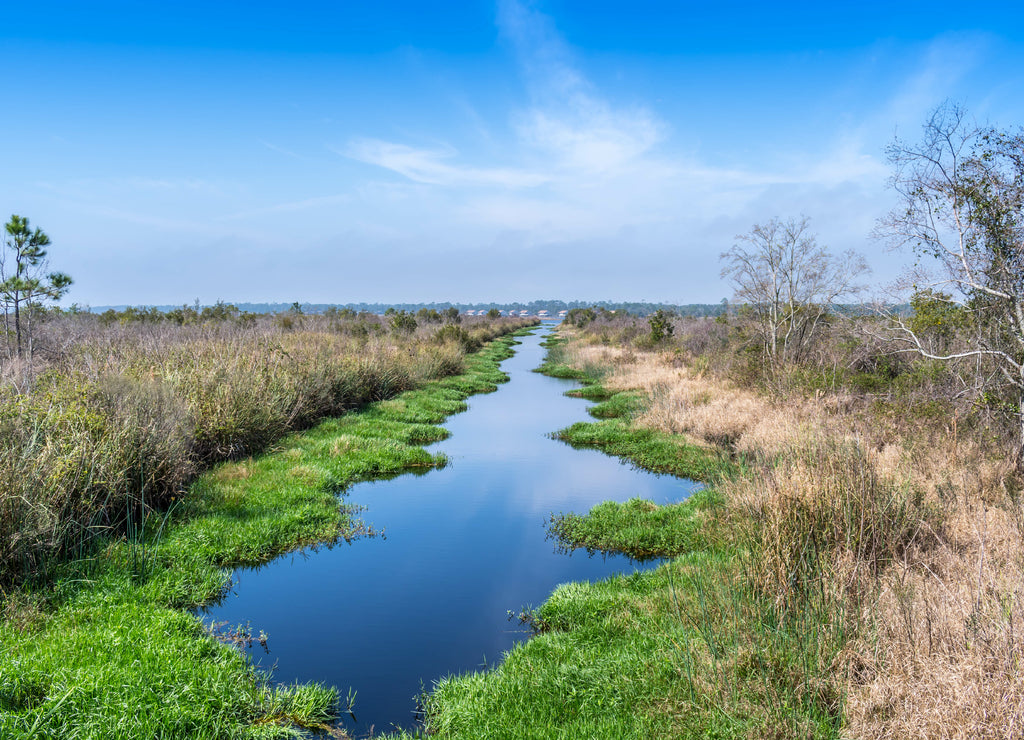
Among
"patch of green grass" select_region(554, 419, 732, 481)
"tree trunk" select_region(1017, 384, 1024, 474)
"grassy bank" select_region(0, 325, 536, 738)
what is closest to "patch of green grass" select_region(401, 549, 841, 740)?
"grassy bank" select_region(0, 325, 536, 738)

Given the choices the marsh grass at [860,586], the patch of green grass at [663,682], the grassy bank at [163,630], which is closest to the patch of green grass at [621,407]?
the marsh grass at [860,586]

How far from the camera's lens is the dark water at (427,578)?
19.8ft

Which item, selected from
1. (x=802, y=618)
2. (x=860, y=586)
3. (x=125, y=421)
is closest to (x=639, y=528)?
(x=860, y=586)

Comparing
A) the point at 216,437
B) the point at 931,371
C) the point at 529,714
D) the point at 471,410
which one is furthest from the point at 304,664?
the point at 471,410

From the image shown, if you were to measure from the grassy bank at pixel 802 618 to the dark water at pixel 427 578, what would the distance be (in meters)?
0.61

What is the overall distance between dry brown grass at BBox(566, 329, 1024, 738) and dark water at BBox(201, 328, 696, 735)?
10.3 ft

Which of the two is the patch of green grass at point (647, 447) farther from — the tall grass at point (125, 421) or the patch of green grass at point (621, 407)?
the tall grass at point (125, 421)

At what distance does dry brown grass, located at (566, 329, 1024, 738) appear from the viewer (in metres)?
3.49

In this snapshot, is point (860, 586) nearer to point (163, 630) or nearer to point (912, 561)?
point (912, 561)

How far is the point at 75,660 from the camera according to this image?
479 centimetres

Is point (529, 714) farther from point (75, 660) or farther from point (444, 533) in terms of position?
point (444, 533)

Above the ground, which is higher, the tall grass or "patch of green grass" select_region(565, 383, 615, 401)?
the tall grass

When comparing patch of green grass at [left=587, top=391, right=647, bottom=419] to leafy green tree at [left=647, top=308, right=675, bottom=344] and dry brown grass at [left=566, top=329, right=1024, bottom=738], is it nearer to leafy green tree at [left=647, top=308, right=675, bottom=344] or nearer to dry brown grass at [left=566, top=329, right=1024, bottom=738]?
dry brown grass at [left=566, top=329, right=1024, bottom=738]

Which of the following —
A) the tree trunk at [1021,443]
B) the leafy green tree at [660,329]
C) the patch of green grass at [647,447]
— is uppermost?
the leafy green tree at [660,329]
